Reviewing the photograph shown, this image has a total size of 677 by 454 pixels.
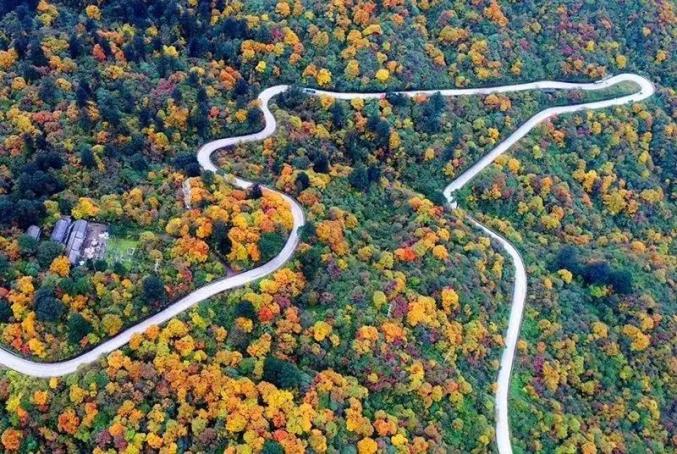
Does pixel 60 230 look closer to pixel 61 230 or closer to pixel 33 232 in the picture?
pixel 61 230

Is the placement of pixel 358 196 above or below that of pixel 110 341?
above

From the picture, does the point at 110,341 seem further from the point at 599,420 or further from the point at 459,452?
the point at 599,420

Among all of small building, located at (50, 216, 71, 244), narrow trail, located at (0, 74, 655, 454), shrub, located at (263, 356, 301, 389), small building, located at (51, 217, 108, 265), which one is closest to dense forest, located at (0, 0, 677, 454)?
shrub, located at (263, 356, 301, 389)

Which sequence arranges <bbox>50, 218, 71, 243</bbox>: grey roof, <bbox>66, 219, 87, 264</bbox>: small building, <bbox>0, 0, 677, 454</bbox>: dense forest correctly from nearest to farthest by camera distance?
<bbox>0, 0, 677, 454</bbox>: dense forest < <bbox>66, 219, 87, 264</bbox>: small building < <bbox>50, 218, 71, 243</bbox>: grey roof

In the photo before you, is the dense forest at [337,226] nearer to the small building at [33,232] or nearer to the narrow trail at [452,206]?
the small building at [33,232]

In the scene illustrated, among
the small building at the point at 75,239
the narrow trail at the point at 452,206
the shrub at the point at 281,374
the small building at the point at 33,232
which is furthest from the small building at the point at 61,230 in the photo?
the shrub at the point at 281,374

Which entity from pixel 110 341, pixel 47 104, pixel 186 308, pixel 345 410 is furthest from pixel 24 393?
pixel 47 104

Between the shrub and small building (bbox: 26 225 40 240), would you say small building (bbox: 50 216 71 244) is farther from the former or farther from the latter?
the shrub
